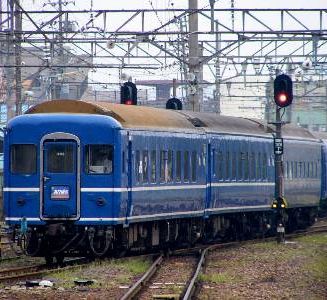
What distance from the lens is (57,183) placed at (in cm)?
2130

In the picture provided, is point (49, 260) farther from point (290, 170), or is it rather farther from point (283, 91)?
point (290, 170)

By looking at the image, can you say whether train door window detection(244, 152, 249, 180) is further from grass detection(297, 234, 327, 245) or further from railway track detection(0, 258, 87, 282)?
railway track detection(0, 258, 87, 282)

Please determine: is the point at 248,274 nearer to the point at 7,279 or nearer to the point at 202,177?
the point at 7,279

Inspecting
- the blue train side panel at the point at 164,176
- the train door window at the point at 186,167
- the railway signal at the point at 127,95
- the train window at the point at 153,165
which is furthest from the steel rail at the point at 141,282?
the railway signal at the point at 127,95

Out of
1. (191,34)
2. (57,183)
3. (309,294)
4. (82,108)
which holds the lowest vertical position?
(309,294)

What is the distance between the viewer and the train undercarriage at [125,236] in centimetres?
2142

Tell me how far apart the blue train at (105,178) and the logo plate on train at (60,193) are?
0.06 feet

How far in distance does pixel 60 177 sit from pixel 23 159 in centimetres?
87

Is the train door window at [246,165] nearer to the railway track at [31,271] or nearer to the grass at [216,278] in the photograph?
the railway track at [31,271]

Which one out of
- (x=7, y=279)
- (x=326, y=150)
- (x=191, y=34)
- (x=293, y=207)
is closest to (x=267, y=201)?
(x=293, y=207)

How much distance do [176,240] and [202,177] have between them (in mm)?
1633

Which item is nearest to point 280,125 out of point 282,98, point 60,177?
point 282,98

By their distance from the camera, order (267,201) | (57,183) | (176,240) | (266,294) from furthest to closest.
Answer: (267,201) → (176,240) → (57,183) → (266,294)

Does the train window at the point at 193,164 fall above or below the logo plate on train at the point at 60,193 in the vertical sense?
above
